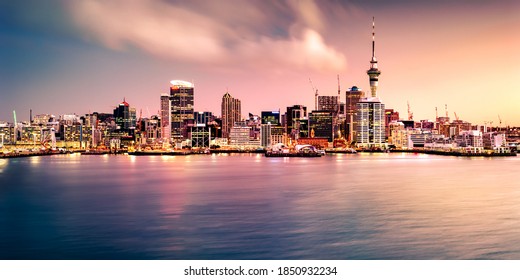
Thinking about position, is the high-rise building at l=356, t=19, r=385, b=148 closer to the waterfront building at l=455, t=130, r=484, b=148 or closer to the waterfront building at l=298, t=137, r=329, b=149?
the waterfront building at l=298, t=137, r=329, b=149

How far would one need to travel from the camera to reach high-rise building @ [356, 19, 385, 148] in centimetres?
13125

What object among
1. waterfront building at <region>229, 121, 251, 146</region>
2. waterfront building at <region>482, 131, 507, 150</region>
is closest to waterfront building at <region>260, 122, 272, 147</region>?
waterfront building at <region>229, 121, 251, 146</region>

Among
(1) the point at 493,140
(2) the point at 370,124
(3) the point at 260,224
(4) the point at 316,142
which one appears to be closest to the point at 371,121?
(2) the point at 370,124

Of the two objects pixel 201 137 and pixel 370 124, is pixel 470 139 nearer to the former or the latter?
pixel 370 124

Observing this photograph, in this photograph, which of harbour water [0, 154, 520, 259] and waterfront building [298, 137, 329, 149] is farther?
waterfront building [298, 137, 329, 149]

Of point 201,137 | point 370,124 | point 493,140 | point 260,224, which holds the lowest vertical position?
point 260,224

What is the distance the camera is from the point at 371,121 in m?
133

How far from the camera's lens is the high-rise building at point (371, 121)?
431 feet

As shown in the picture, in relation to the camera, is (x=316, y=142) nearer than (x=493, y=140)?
No

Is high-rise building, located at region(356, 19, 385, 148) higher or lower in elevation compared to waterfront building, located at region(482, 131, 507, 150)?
higher
